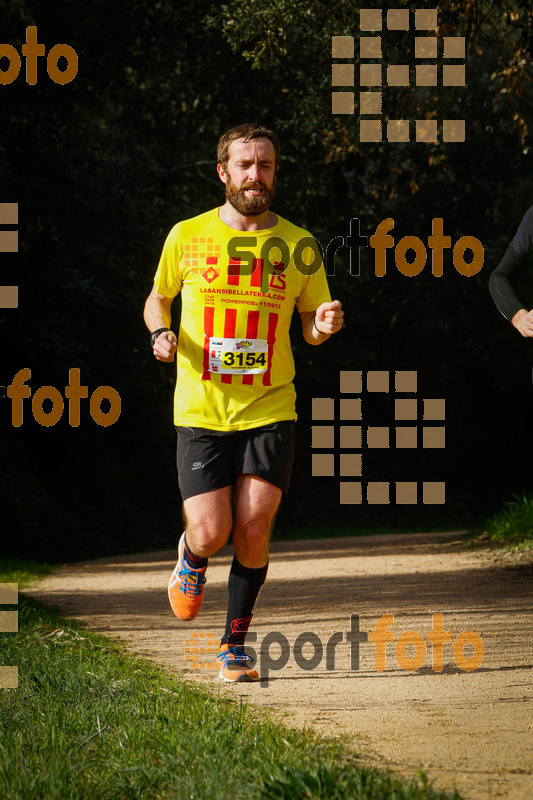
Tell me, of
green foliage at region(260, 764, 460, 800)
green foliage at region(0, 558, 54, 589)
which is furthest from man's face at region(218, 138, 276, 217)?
green foliage at region(0, 558, 54, 589)

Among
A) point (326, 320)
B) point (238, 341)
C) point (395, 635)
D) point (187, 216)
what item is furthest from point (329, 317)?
point (187, 216)

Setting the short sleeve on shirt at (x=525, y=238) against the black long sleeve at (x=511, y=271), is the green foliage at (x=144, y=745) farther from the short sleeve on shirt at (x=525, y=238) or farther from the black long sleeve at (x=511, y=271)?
the short sleeve on shirt at (x=525, y=238)

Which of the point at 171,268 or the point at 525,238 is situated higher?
the point at 525,238

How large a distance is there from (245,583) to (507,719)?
163 centimetres

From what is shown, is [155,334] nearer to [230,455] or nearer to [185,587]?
[230,455]

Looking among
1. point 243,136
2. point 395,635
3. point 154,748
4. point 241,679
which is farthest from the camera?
point 395,635

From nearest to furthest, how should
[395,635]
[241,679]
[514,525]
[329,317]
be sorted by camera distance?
[329,317] < [241,679] < [395,635] < [514,525]

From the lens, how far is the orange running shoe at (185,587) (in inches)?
217

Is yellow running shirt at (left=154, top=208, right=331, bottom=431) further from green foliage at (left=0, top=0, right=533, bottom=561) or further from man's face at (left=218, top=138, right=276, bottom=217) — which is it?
green foliage at (left=0, top=0, right=533, bottom=561)

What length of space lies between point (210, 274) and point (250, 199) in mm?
417

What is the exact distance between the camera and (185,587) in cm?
554

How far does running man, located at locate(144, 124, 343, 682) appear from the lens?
5.12m

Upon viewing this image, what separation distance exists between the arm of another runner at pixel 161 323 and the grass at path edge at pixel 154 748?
1523 millimetres

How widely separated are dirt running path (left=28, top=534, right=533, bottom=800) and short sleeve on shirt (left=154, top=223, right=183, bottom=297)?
199 centimetres
